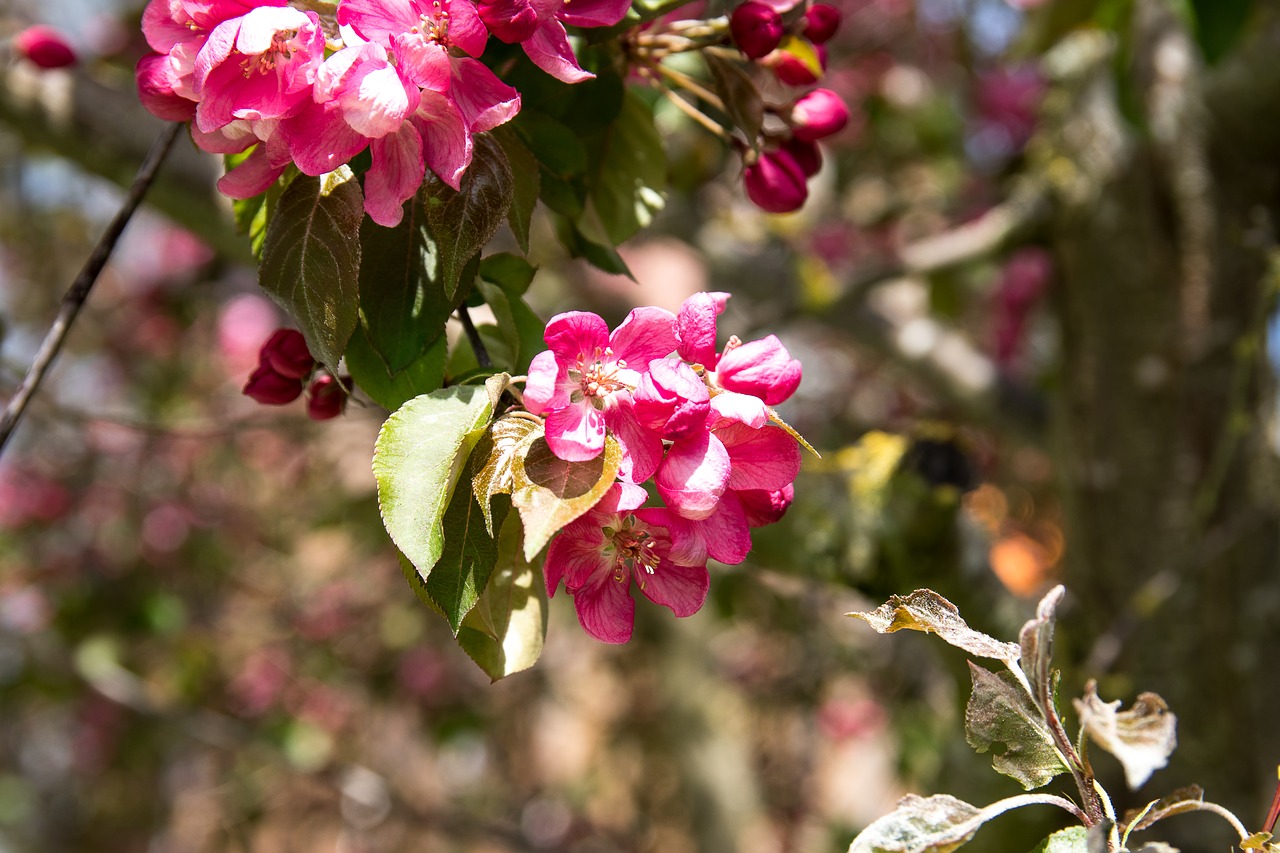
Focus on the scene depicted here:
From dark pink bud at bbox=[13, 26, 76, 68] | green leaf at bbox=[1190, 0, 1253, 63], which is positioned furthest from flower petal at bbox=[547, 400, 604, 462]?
green leaf at bbox=[1190, 0, 1253, 63]

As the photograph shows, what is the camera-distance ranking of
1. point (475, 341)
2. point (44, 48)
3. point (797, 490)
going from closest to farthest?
point (475, 341) → point (44, 48) → point (797, 490)

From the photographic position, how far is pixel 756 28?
24.4 inches

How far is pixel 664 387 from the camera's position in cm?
45

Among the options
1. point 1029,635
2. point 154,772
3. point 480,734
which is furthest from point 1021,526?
point 154,772

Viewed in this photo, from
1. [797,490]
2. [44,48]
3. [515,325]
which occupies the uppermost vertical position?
[515,325]

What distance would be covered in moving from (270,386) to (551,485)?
26 centimetres

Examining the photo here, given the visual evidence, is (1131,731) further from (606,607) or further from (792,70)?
(792,70)

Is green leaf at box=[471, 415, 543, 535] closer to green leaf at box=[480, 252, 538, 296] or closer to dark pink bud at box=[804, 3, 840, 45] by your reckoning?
green leaf at box=[480, 252, 538, 296]

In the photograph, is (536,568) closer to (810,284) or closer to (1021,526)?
(810,284)

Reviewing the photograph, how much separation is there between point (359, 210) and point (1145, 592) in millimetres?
1151

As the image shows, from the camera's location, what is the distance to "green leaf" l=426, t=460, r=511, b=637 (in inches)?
18.1

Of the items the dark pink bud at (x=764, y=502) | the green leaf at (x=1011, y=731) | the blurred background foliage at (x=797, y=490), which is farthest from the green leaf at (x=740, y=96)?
the blurred background foliage at (x=797, y=490)

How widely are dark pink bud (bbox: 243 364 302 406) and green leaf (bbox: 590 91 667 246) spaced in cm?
22

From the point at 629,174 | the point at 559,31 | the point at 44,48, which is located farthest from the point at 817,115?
the point at 44,48
